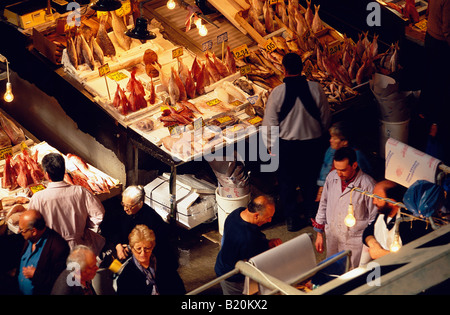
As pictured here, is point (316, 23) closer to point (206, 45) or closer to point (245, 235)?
point (206, 45)

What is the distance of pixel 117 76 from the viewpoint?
311 inches

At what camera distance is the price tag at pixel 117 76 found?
25.8 feet

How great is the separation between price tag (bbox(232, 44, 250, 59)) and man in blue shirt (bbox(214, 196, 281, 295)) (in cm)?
299

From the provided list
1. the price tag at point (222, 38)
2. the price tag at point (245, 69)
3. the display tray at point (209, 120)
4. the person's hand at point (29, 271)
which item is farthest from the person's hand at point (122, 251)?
the price tag at point (222, 38)

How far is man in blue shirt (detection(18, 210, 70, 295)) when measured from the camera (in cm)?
541

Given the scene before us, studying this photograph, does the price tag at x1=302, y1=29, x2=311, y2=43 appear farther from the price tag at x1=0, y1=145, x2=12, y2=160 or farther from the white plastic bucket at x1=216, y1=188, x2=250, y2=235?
Result: the price tag at x1=0, y1=145, x2=12, y2=160

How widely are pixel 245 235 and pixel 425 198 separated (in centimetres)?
161

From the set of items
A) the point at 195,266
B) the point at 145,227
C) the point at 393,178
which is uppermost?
the point at 393,178

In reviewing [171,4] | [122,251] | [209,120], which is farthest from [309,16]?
[122,251]

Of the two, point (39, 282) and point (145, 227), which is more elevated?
point (145, 227)

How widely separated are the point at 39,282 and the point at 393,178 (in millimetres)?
3195
